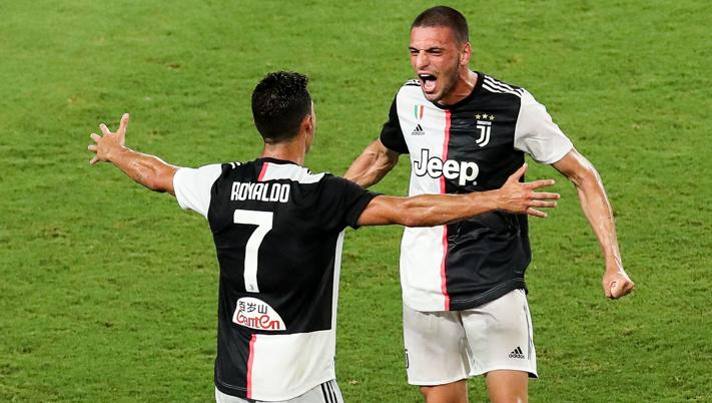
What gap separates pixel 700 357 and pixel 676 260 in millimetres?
1538

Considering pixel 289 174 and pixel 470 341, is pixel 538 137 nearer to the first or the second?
pixel 470 341

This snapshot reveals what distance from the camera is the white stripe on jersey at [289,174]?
553 centimetres

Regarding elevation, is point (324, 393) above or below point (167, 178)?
below

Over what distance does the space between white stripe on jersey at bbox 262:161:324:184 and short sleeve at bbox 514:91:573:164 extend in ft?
4.21

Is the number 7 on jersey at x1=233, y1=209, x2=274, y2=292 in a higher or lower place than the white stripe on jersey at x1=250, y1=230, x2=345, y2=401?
higher

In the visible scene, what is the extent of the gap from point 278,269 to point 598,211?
5.32 feet

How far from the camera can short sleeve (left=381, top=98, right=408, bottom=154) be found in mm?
6918

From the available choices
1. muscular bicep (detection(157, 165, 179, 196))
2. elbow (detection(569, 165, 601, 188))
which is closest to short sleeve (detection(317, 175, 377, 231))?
muscular bicep (detection(157, 165, 179, 196))

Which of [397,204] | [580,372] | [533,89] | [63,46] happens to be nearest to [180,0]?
[63,46]

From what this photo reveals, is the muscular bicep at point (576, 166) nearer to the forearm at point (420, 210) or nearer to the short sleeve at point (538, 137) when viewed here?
the short sleeve at point (538, 137)

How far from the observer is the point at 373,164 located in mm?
7121

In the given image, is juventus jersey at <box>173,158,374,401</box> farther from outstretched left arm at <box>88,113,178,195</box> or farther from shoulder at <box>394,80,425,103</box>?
shoulder at <box>394,80,425,103</box>

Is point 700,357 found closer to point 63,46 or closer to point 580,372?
point 580,372

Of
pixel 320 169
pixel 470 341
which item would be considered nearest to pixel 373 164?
pixel 470 341
